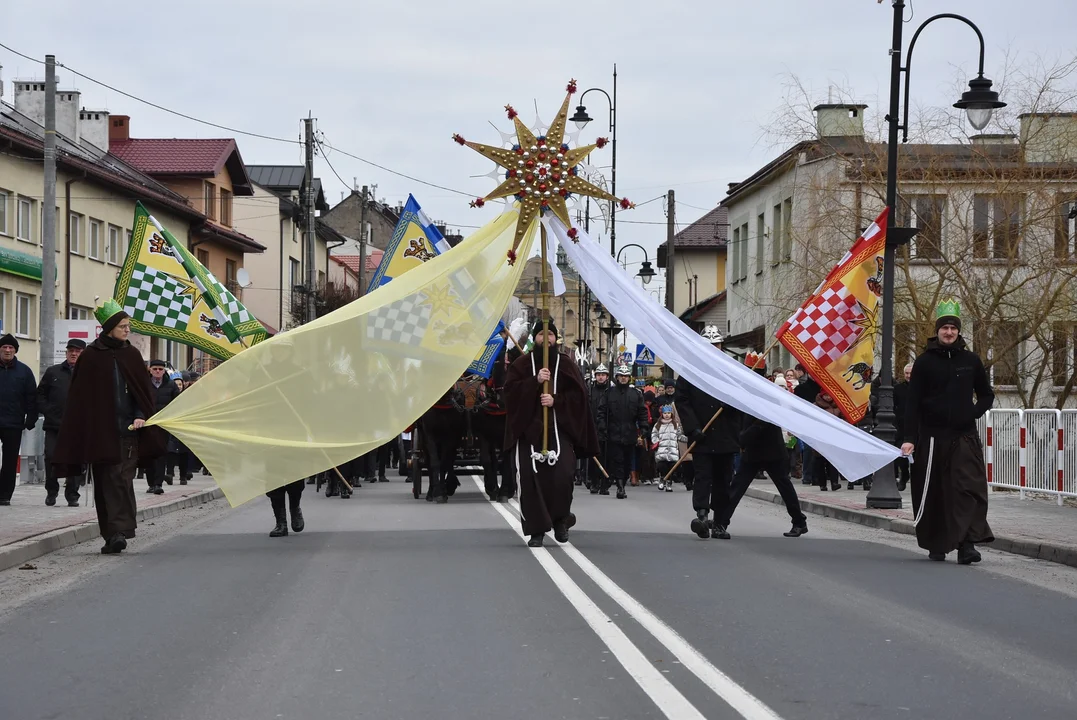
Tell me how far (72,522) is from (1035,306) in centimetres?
1817

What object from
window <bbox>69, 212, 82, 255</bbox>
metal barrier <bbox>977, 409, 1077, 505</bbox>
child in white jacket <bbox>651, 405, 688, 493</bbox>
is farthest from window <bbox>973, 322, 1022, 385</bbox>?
window <bbox>69, 212, 82, 255</bbox>

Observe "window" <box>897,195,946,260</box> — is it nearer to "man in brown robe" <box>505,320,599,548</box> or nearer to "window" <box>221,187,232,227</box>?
"man in brown robe" <box>505,320,599,548</box>

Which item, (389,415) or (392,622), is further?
(389,415)

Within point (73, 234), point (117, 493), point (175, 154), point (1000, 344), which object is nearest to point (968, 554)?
point (117, 493)

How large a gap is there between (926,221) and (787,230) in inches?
121

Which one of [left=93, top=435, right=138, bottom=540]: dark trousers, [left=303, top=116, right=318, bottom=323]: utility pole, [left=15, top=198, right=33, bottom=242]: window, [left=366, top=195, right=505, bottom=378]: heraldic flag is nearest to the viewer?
[left=93, top=435, right=138, bottom=540]: dark trousers

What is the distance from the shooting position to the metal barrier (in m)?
19.7

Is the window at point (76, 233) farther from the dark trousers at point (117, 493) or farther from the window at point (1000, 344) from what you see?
the dark trousers at point (117, 493)

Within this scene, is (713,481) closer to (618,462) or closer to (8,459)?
(8,459)

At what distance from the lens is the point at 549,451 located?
13430 mm

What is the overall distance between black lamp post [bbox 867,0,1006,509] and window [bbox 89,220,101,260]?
31797 mm

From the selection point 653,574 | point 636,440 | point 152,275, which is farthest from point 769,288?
point 653,574

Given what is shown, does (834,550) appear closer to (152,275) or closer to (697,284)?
(152,275)

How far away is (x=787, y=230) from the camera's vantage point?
1225 inches
